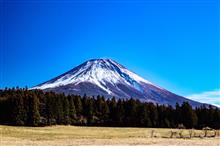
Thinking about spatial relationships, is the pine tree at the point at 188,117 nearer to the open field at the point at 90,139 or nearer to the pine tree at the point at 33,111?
the pine tree at the point at 33,111

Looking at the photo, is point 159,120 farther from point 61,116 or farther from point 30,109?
point 30,109

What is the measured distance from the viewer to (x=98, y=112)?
122625mm

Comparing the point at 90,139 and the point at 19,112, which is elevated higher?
the point at 19,112

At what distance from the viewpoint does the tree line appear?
108 meters

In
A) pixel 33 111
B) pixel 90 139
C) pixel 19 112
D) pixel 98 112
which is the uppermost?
pixel 98 112

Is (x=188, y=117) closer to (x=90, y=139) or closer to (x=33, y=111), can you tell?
(x=33, y=111)

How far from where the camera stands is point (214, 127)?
12169 centimetres

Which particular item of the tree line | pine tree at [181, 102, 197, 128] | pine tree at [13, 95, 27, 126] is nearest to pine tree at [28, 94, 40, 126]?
the tree line

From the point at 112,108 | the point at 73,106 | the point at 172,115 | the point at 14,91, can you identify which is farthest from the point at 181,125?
the point at 14,91

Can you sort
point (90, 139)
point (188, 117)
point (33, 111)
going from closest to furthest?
point (90, 139) → point (33, 111) → point (188, 117)

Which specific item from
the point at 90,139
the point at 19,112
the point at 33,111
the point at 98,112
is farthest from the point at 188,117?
the point at 90,139

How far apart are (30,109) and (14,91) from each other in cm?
2540

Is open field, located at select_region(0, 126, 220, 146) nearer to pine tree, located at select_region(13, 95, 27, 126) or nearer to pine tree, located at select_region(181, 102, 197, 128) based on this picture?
pine tree, located at select_region(13, 95, 27, 126)

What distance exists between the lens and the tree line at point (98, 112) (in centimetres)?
10831
